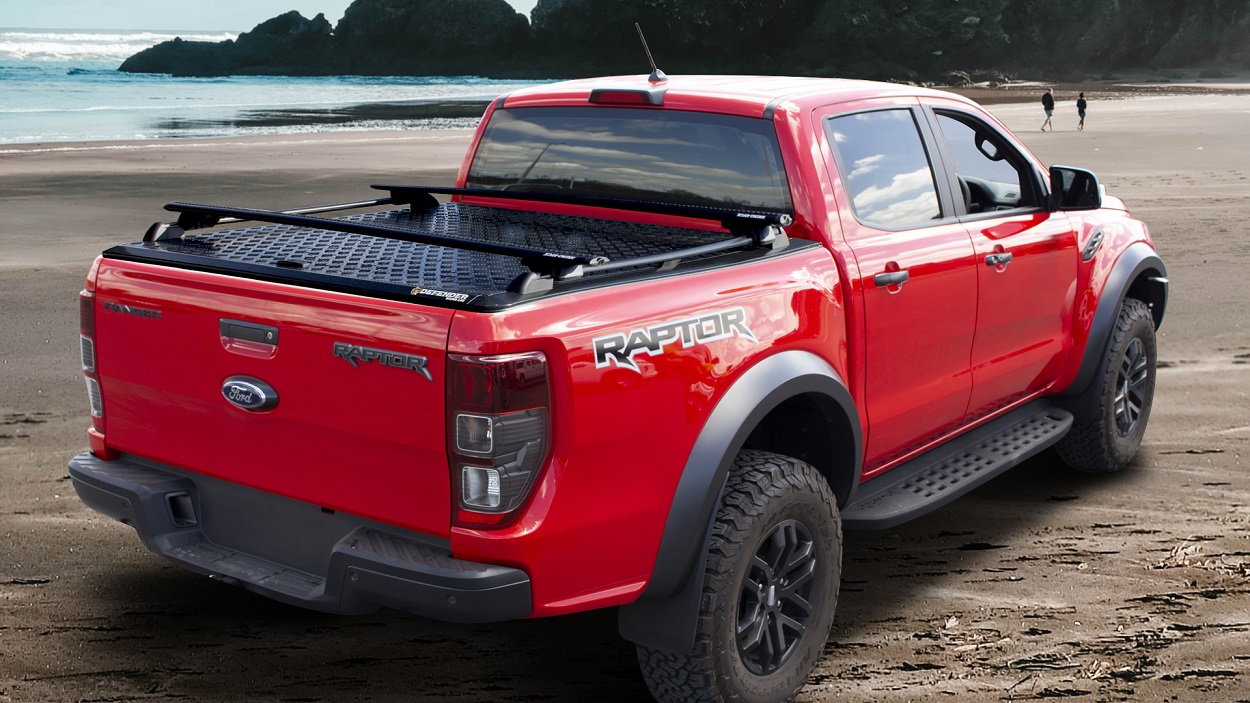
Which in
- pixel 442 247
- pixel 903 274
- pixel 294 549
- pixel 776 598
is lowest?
pixel 776 598

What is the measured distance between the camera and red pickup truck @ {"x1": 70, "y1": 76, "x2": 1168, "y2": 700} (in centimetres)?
288

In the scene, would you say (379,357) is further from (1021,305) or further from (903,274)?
(1021,305)

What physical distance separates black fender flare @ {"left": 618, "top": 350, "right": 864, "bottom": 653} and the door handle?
70 centimetres

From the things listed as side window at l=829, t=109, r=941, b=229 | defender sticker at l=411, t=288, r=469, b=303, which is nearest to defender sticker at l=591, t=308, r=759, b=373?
defender sticker at l=411, t=288, r=469, b=303

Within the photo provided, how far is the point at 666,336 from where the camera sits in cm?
312

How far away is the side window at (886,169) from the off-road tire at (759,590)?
106cm

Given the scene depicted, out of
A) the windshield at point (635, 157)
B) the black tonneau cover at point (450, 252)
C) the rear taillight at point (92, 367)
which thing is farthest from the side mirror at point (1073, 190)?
the rear taillight at point (92, 367)

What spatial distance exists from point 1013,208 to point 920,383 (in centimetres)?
114

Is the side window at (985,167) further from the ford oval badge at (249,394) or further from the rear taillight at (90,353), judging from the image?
the rear taillight at (90,353)

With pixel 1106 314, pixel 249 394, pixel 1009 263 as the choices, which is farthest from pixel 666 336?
pixel 1106 314

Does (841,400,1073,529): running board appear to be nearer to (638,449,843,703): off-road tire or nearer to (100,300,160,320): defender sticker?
(638,449,843,703): off-road tire

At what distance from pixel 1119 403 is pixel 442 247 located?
3452 millimetres

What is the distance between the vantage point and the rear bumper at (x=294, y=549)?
2.87m

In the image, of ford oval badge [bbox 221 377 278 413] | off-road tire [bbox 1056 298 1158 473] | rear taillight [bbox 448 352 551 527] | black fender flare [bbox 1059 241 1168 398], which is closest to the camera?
rear taillight [bbox 448 352 551 527]
